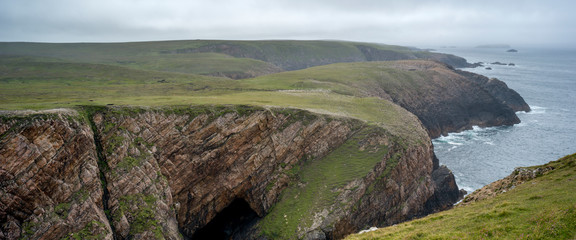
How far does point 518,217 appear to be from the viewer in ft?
58.1

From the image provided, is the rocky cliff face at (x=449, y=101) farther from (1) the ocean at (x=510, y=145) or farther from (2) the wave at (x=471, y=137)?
(1) the ocean at (x=510, y=145)

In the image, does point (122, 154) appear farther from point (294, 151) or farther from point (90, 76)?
point (90, 76)

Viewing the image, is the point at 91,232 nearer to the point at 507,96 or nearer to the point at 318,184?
the point at 318,184

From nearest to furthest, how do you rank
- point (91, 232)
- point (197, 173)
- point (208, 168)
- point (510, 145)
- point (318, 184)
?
point (91, 232), point (197, 173), point (208, 168), point (318, 184), point (510, 145)

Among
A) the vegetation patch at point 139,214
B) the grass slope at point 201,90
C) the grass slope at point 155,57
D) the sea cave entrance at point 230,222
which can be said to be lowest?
the sea cave entrance at point 230,222

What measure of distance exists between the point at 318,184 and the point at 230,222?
12036 millimetres

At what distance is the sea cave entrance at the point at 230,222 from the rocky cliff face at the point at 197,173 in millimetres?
158

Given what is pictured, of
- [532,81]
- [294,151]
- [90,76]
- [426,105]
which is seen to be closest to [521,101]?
[426,105]

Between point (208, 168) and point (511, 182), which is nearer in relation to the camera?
point (511, 182)

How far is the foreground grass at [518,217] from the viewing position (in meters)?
15.4

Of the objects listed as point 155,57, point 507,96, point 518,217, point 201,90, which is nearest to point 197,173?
point 201,90

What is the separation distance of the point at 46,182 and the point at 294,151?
25038mm

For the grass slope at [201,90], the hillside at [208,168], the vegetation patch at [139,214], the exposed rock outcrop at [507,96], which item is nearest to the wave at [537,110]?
the exposed rock outcrop at [507,96]

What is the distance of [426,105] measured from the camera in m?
83.2
